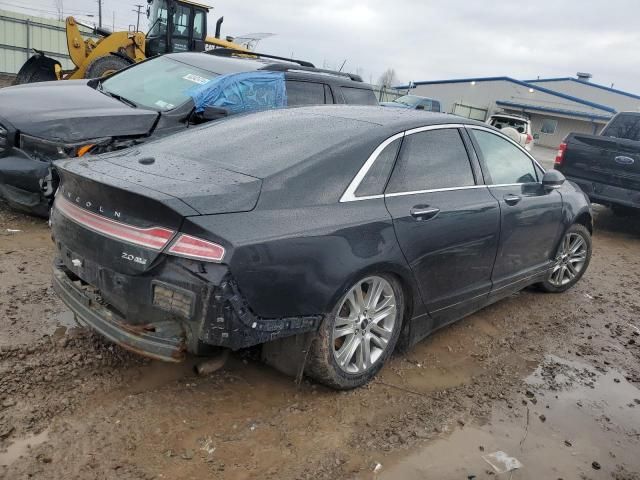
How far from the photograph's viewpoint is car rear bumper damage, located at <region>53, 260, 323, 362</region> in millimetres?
2459

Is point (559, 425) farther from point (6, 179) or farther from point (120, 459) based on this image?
point (6, 179)

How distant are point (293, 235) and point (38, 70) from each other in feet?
34.7

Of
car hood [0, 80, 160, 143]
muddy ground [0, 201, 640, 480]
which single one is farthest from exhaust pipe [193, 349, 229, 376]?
car hood [0, 80, 160, 143]

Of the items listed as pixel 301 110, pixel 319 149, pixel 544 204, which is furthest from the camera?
pixel 544 204

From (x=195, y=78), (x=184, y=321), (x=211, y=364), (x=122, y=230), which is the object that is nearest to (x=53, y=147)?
(x=195, y=78)

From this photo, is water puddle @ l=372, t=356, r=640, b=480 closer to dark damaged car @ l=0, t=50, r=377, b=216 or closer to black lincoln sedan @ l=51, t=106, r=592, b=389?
black lincoln sedan @ l=51, t=106, r=592, b=389

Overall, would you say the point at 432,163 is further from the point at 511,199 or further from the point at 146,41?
the point at 146,41

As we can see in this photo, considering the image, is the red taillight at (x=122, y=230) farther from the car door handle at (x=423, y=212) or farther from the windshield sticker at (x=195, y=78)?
the windshield sticker at (x=195, y=78)

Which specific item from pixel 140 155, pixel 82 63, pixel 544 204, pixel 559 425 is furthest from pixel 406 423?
pixel 82 63

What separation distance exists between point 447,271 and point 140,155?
2.01 metres

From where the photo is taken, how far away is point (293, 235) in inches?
105

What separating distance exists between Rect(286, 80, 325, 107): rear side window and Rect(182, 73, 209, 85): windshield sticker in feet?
3.15

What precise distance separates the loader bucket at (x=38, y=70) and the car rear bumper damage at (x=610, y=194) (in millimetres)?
9974

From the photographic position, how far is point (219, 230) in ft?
8.07
